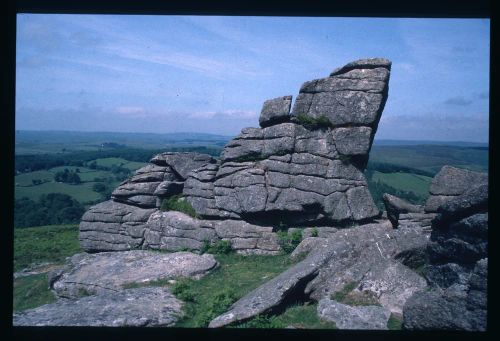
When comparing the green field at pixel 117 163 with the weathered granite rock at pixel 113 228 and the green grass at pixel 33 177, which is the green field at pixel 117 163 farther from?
the weathered granite rock at pixel 113 228

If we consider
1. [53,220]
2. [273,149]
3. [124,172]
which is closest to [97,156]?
[124,172]

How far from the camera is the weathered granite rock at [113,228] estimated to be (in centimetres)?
2241

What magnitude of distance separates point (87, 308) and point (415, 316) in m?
9.83

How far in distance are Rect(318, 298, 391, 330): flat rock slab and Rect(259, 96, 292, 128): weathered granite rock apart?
39.8 feet

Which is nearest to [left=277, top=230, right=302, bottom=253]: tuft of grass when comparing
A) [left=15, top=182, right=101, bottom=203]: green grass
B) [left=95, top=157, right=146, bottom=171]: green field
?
[left=15, top=182, right=101, bottom=203]: green grass

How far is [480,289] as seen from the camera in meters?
8.77

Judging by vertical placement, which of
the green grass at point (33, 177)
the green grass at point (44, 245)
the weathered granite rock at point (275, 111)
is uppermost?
the weathered granite rock at point (275, 111)

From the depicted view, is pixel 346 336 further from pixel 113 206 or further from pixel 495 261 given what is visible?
pixel 113 206

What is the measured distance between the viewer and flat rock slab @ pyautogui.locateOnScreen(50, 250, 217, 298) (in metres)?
16.1

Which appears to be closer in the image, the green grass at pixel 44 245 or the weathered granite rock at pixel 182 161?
the weathered granite rock at pixel 182 161

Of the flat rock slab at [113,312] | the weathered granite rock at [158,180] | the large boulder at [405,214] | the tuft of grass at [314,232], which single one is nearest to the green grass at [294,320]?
the flat rock slab at [113,312]

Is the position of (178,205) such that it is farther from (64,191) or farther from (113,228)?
(64,191)

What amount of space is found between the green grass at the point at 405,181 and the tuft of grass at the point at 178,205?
2283 centimetres

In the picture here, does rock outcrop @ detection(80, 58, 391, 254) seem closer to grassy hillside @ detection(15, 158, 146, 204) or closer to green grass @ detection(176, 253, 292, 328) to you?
green grass @ detection(176, 253, 292, 328)
